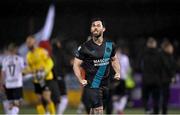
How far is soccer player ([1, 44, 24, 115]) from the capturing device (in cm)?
2103

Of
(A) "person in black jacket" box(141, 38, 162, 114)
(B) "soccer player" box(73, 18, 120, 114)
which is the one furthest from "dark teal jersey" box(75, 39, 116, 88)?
(A) "person in black jacket" box(141, 38, 162, 114)

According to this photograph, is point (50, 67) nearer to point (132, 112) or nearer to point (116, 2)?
point (132, 112)

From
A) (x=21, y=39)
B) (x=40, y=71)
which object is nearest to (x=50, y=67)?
(x=40, y=71)

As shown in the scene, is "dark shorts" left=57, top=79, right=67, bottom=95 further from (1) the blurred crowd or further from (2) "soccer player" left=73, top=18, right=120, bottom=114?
(2) "soccer player" left=73, top=18, right=120, bottom=114

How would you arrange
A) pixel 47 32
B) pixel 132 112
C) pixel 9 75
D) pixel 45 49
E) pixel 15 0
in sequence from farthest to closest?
pixel 15 0 → pixel 47 32 → pixel 132 112 → pixel 45 49 → pixel 9 75

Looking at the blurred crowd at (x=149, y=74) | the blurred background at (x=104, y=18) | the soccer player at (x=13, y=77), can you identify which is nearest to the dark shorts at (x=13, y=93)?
the soccer player at (x=13, y=77)

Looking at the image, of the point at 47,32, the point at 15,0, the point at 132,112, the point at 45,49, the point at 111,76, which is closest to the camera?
the point at 111,76

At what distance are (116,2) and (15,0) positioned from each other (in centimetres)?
372

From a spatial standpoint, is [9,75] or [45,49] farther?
[45,49]

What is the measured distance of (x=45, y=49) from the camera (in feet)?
76.9

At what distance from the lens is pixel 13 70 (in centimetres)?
2109

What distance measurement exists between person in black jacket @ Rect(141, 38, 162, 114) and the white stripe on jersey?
4.15 meters

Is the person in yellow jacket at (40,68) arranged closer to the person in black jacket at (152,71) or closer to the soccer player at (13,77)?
the soccer player at (13,77)

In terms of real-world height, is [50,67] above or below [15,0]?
below
